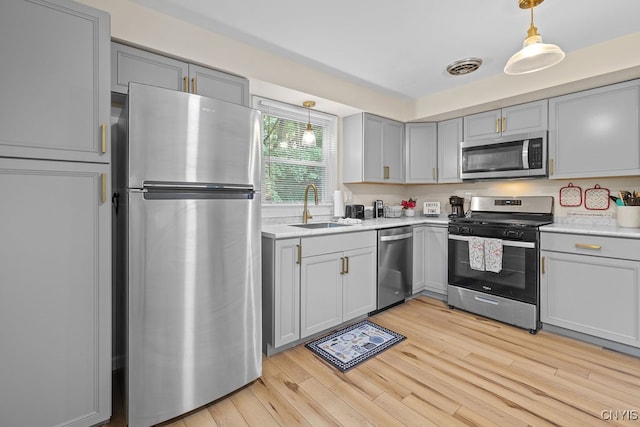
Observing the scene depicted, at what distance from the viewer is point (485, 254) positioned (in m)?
2.96

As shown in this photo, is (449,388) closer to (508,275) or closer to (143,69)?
(508,275)

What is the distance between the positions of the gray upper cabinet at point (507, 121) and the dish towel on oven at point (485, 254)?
120 cm

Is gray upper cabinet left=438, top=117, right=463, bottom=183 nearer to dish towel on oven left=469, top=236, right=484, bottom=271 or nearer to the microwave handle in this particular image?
the microwave handle

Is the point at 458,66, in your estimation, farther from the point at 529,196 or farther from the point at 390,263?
the point at 390,263

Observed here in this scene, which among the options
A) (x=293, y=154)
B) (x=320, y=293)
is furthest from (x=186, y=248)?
(x=293, y=154)

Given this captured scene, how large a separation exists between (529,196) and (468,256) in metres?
0.99

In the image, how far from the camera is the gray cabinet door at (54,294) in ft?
4.36

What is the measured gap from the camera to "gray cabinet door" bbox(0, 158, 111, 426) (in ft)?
4.36

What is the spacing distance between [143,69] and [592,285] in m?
3.68

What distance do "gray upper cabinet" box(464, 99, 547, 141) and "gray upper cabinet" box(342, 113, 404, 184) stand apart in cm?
85

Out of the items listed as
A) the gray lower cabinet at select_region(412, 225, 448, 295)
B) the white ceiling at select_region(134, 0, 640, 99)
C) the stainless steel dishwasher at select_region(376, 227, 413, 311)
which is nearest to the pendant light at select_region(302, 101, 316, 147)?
the white ceiling at select_region(134, 0, 640, 99)

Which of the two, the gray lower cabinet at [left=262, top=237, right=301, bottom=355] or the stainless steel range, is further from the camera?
the stainless steel range

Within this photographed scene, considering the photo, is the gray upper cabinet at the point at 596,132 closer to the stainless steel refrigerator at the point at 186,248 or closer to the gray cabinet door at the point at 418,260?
the gray cabinet door at the point at 418,260

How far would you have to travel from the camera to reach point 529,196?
10.9ft
